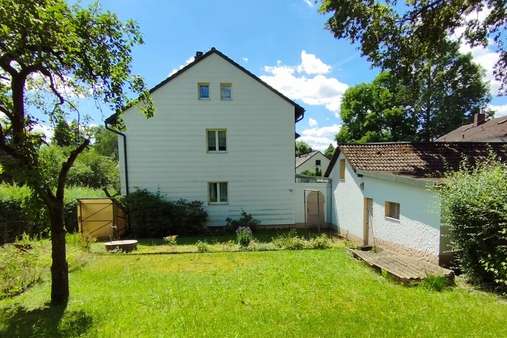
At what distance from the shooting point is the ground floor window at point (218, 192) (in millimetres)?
17047

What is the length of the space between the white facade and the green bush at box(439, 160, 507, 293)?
78cm

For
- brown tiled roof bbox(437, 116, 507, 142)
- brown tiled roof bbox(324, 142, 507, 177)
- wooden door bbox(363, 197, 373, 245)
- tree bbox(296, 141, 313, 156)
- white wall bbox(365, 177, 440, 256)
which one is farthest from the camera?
tree bbox(296, 141, 313, 156)

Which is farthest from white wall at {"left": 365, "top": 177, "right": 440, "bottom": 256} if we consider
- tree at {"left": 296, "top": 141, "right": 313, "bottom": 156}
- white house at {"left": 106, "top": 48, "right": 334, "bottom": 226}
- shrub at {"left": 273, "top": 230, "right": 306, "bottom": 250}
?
tree at {"left": 296, "top": 141, "right": 313, "bottom": 156}

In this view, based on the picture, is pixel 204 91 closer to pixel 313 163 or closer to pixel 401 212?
pixel 401 212

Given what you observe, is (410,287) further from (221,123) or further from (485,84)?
(485,84)

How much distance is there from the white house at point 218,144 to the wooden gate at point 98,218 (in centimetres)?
150

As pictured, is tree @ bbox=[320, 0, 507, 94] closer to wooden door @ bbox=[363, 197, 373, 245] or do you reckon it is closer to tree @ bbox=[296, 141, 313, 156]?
wooden door @ bbox=[363, 197, 373, 245]

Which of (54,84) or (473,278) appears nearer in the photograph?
(54,84)

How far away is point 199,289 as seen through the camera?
7.52m

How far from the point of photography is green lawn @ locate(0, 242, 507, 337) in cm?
536

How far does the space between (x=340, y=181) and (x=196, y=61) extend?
379 inches

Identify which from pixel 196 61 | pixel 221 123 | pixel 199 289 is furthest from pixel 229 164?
pixel 199 289

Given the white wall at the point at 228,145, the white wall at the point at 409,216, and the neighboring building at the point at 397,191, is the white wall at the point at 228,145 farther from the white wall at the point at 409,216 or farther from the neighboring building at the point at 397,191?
the white wall at the point at 409,216

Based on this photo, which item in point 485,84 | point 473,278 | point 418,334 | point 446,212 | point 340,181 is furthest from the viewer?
point 485,84
